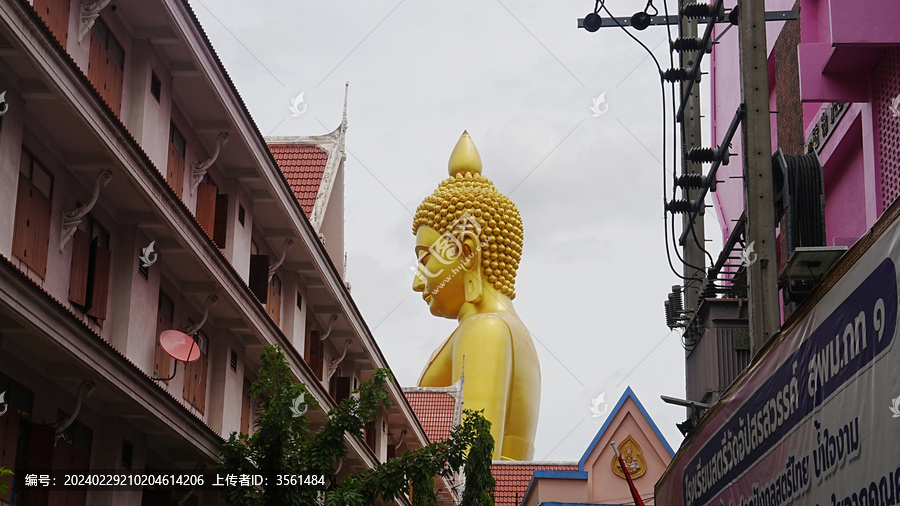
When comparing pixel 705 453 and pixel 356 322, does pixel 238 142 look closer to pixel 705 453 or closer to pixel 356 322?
pixel 356 322

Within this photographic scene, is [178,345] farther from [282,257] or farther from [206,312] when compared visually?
[282,257]

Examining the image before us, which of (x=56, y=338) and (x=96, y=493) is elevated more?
(x=56, y=338)

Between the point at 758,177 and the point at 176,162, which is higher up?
the point at 176,162

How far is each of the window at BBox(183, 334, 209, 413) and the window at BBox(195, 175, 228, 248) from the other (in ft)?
5.22

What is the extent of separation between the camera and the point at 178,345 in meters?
16.2

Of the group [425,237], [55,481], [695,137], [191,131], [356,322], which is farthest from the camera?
[425,237]

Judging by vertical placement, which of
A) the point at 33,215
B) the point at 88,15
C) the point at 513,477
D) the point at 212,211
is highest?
the point at 88,15

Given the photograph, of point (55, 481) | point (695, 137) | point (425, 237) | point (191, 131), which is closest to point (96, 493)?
point (55, 481)

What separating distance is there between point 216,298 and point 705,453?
364 inches

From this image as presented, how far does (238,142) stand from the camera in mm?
18656

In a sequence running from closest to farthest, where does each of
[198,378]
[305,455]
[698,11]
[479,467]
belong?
1. [698,11]
2. [305,455]
3. [198,378]
4. [479,467]
